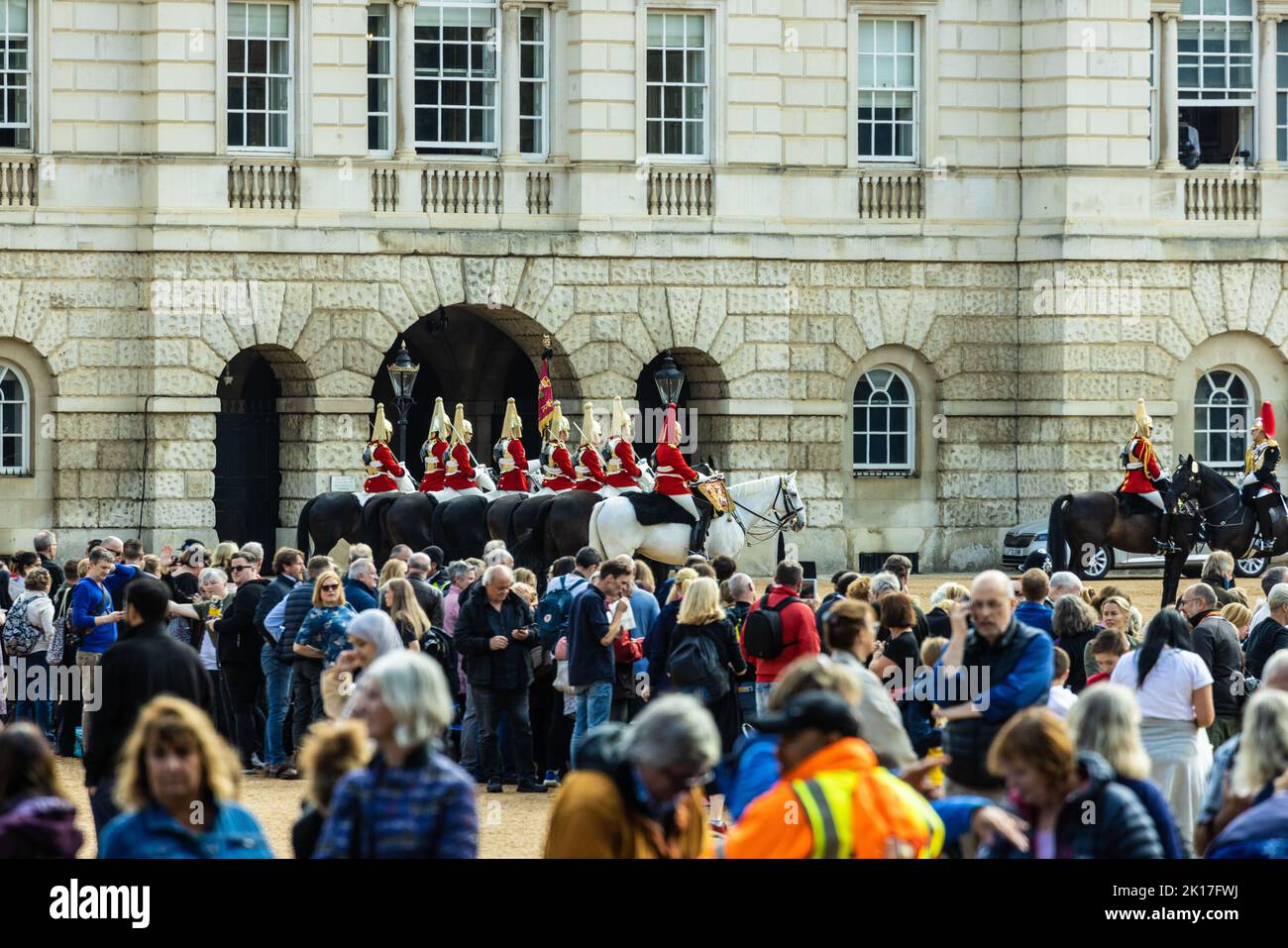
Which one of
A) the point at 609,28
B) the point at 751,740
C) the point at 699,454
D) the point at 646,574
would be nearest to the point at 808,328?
the point at 699,454

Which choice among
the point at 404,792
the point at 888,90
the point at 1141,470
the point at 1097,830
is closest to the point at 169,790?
the point at 404,792

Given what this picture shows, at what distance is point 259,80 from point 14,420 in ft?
16.2

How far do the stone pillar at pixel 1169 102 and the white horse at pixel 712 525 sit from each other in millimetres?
9681

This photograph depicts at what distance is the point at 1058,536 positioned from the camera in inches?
1212

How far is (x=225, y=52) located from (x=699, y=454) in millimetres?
7574

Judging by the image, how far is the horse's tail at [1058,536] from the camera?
1209 inches

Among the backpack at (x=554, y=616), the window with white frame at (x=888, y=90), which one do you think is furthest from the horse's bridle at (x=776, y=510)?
the backpack at (x=554, y=616)

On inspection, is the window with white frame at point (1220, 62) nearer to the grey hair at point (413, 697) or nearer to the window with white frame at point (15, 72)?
the window with white frame at point (15, 72)

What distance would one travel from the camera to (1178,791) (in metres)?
13.3

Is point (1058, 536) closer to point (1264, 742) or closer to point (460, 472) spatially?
point (460, 472)

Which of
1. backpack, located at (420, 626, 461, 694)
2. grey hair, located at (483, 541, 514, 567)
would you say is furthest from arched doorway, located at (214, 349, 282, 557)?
backpack, located at (420, 626, 461, 694)

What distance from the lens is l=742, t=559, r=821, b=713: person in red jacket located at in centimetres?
1527

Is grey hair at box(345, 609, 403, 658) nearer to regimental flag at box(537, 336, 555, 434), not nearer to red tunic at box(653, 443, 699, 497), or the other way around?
red tunic at box(653, 443, 699, 497)

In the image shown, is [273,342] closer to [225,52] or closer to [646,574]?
[225,52]
